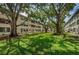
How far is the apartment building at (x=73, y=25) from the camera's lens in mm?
2270

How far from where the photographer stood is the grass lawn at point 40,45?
228 centimetres

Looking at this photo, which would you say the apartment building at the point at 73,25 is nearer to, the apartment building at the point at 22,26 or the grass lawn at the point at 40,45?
the grass lawn at the point at 40,45

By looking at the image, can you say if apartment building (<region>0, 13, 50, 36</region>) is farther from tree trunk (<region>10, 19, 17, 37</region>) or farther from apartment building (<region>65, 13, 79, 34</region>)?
apartment building (<region>65, 13, 79, 34</region>)

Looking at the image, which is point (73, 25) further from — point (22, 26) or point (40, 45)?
point (22, 26)

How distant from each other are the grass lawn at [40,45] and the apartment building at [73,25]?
0.10 metres

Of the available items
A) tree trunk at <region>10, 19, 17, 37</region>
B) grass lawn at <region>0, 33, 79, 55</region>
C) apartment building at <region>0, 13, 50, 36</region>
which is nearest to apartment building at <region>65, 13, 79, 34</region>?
grass lawn at <region>0, 33, 79, 55</region>

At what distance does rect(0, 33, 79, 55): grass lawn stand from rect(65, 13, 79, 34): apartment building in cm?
10

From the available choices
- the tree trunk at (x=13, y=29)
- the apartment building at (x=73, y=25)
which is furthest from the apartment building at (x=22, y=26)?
the apartment building at (x=73, y=25)

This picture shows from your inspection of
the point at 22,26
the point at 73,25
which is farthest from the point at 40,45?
the point at 73,25

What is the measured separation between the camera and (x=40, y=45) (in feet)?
7.58

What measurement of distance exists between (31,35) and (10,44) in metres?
0.25

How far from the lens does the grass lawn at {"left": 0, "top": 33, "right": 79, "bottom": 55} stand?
228 cm

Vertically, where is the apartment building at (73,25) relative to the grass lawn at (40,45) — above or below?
above
